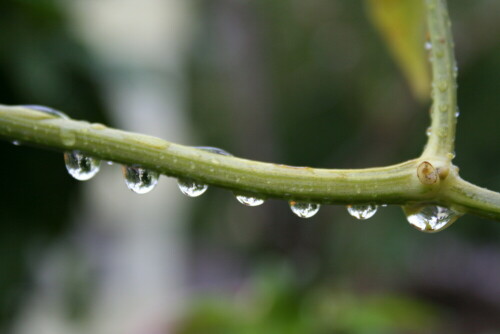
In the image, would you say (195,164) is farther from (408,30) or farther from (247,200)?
(408,30)

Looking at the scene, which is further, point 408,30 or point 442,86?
point 408,30

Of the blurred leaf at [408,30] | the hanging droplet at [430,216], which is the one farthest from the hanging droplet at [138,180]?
the blurred leaf at [408,30]

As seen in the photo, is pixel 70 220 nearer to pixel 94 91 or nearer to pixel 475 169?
pixel 94 91

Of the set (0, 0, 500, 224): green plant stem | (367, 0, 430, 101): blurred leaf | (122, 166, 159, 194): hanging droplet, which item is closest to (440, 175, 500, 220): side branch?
(0, 0, 500, 224): green plant stem

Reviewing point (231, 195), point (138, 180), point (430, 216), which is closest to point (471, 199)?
point (430, 216)

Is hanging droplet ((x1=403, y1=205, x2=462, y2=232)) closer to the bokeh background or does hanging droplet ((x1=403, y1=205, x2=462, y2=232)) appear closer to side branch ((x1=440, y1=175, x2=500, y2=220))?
side branch ((x1=440, y1=175, x2=500, y2=220))

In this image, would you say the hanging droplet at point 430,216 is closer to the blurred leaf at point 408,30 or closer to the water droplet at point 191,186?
the water droplet at point 191,186
